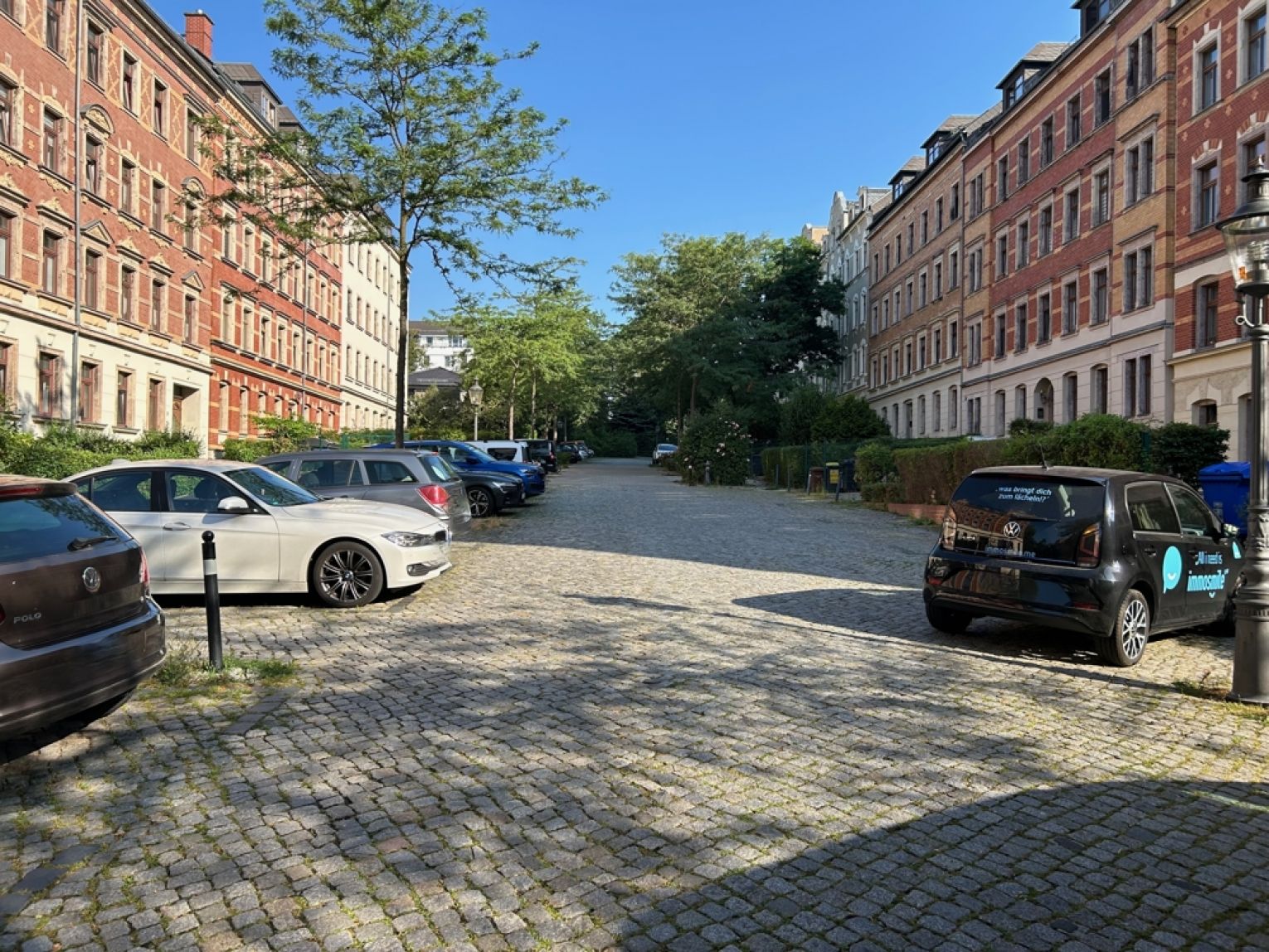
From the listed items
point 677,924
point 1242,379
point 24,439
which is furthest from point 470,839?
point 1242,379

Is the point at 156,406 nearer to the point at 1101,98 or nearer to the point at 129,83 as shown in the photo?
the point at 129,83

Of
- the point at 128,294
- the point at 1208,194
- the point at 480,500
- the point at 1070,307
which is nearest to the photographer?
the point at 480,500

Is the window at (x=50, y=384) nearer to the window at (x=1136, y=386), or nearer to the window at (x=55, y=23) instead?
the window at (x=55, y=23)

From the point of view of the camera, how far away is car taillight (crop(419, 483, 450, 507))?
13492 millimetres

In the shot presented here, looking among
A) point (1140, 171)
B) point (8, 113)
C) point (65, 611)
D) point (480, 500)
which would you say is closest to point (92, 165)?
point (8, 113)

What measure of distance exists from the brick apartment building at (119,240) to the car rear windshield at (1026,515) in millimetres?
15978

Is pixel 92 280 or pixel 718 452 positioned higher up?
pixel 92 280

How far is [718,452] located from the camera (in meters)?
39.8

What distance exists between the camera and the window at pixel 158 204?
111 ft

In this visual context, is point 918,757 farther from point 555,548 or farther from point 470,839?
point 555,548

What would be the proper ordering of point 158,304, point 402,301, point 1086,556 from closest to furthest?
1. point 1086,556
2. point 402,301
3. point 158,304

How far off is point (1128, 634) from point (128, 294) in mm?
33040

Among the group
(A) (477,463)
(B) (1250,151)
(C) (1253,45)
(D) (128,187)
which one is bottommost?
(A) (477,463)

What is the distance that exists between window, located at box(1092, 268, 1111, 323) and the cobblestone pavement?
27.3m
